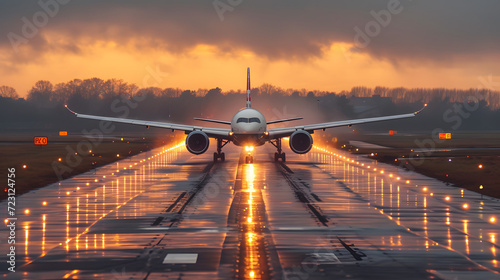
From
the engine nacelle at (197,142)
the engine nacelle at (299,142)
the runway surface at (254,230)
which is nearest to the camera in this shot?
the runway surface at (254,230)

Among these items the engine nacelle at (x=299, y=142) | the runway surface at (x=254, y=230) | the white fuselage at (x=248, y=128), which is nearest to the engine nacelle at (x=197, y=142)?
the white fuselage at (x=248, y=128)

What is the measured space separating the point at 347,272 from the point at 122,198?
18.9 metres

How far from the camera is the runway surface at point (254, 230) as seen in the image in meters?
17.0

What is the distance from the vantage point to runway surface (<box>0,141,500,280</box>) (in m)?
17.0

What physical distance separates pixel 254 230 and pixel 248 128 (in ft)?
122

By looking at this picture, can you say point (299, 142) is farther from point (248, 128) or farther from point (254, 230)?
point (254, 230)

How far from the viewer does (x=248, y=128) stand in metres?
60.3

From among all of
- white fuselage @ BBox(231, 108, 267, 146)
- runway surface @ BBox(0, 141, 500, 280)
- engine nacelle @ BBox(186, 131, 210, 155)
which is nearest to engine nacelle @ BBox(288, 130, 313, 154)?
white fuselage @ BBox(231, 108, 267, 146)

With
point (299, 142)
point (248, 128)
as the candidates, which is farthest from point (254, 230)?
point (299, 142)

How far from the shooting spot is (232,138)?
6253 centimetres

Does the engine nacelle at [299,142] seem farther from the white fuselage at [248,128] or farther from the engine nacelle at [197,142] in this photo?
the engine nacelle at [197,142]

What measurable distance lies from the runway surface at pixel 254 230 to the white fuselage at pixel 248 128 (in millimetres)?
16679

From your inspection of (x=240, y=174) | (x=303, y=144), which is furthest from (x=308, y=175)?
(x=303, y=144)

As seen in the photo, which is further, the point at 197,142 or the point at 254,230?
the point at 197,142
